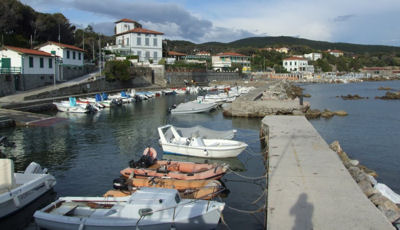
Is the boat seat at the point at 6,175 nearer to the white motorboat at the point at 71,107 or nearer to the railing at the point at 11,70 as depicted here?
the white motorboat at the point at 71,107

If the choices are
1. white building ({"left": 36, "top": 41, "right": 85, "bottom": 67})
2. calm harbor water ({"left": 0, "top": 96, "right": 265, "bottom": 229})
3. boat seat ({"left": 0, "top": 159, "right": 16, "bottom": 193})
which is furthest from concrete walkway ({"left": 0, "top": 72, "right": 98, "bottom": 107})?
boat seat ({"left": 0, "top": 159, "right": 16, "bottom": 193})

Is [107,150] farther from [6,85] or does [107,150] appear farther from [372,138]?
[6,85]

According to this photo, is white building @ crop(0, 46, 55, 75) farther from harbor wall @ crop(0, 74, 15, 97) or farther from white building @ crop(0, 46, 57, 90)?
harbor wall @ crop(0, 74, 15, 97)

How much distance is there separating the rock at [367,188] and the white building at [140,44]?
68003mm

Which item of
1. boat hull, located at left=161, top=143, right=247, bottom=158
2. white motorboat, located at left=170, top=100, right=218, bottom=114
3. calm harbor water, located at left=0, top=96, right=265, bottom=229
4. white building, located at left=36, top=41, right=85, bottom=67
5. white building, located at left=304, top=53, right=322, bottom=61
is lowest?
calm harbor water, located at left=0, top=96, right=265, bottom=229

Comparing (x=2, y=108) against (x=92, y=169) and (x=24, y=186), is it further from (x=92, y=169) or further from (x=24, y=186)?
(x=24, y=186)

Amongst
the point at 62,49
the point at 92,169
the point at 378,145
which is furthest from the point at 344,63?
the point at 92,169

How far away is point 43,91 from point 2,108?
1002 cm

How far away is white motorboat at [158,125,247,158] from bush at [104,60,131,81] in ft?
136

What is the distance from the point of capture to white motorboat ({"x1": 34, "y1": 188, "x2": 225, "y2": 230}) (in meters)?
9.16

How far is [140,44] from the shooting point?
253 feet

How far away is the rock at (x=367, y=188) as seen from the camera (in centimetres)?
1100

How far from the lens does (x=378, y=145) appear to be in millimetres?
22031

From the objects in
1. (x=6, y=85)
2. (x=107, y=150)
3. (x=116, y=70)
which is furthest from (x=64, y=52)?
(x=107, y=150)
